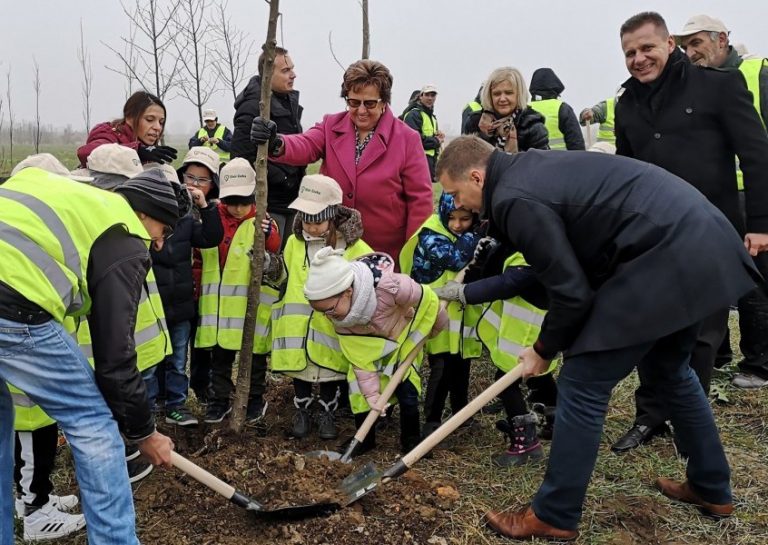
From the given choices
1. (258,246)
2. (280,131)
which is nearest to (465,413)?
(258,246)

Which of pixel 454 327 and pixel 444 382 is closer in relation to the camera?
pixel 454 327

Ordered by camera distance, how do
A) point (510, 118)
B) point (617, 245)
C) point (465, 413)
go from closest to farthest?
point (617, 245), point (465, 413), point (510, 118)

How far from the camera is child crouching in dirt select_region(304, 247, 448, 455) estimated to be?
318 cm

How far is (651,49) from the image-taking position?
3365mm

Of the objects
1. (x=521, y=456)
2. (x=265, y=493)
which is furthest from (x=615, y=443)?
(x=265, y=493)

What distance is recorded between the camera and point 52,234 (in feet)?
6.35

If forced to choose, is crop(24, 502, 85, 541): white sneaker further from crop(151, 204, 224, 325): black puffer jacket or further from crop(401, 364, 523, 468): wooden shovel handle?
crop(401, 364, 523, 468): wooden shovel handle

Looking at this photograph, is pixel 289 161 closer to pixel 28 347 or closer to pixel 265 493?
pixel 265 493

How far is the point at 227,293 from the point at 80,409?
1.77m

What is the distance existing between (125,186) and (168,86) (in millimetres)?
7608

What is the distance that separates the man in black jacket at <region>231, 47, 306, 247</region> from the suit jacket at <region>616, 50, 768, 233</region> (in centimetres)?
211

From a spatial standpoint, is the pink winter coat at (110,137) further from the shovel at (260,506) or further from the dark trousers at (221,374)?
the shovel at (260,506)

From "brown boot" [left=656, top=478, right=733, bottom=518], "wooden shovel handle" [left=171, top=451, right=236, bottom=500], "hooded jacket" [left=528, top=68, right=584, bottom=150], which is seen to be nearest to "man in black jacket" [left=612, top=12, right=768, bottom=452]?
"brown boot" [left=656, top=478, right=733, bottom=518]

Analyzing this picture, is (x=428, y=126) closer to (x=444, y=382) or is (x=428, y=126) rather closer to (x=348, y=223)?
(x=348, y=223)
